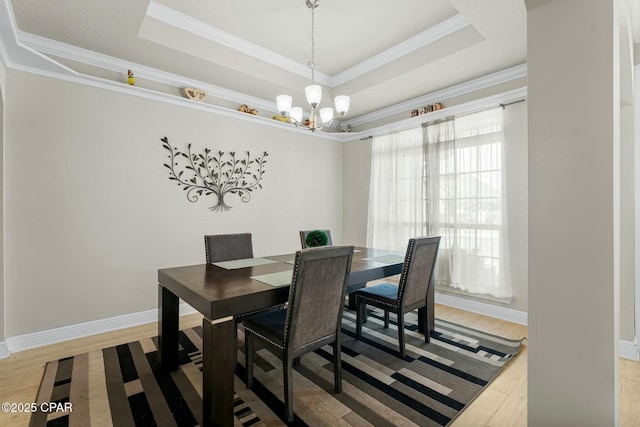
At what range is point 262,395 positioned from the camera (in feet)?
6.26

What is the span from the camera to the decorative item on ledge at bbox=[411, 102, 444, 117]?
381cm

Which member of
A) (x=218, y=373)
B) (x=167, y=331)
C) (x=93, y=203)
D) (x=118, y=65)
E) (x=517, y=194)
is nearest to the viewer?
(x=218, y=373)

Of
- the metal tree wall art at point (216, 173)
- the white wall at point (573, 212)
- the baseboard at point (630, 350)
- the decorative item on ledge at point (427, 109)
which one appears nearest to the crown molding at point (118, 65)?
the metal tree wall art at point (216, 173)

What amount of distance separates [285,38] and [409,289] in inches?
107

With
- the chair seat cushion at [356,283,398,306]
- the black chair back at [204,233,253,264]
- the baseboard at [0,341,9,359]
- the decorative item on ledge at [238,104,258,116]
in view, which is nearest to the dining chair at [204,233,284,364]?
the black chair back at [204,233,253,264]

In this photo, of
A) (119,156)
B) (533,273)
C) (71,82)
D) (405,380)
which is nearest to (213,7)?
(71,82)

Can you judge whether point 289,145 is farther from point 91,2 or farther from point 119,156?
point 91,2

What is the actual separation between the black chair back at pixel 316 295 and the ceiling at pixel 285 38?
2137 mm

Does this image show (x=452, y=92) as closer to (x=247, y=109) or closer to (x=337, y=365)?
(x=247, y=109)

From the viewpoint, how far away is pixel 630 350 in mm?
2400

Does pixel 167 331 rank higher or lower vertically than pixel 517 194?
lower

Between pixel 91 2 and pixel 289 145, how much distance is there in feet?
8.53

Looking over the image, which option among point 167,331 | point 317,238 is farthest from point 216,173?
point 167,331

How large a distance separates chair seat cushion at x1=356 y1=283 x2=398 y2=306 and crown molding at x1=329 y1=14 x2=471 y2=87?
2468 mm
